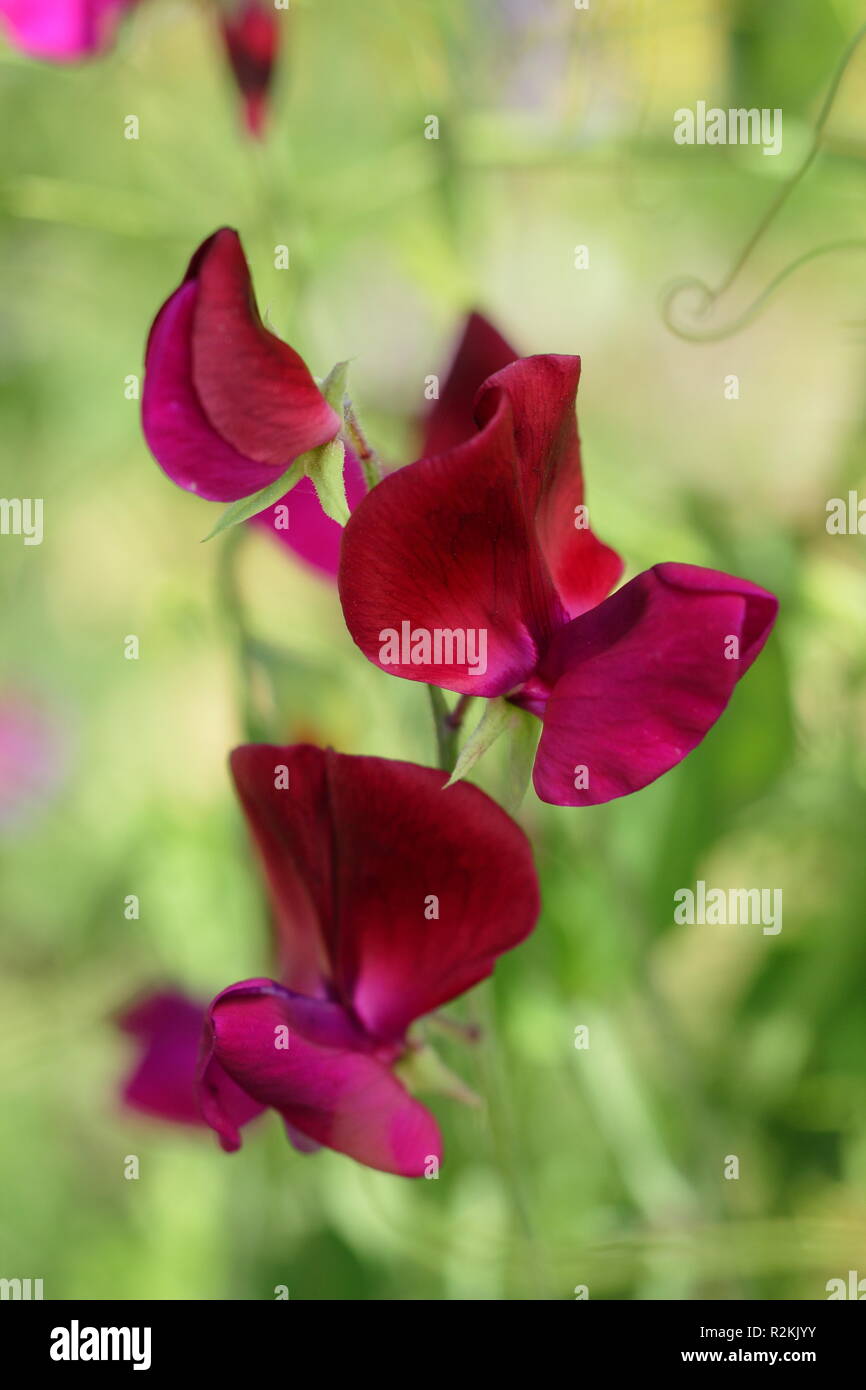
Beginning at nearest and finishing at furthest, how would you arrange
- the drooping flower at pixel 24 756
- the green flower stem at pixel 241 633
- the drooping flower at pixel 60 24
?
the green flower stem at pixel 241 633
the drooping flower at pixel 60 24
the drooping flower at pixel 24 756

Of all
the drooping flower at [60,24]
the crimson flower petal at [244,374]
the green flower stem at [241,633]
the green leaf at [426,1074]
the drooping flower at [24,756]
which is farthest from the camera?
the drooping flower at [24,756]

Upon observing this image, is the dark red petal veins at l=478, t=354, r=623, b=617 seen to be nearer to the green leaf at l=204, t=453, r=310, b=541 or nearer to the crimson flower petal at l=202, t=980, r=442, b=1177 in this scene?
the green leaf at l=204, t=453, r=310, b=541

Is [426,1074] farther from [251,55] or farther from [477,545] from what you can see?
[251,55]

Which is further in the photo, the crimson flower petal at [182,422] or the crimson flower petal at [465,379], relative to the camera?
the crimson flower petal at [465,379]

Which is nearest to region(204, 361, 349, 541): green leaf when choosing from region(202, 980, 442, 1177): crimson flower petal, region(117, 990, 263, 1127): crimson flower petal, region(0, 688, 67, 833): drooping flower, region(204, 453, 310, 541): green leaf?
region(204, 453, 310, 541): green leaf

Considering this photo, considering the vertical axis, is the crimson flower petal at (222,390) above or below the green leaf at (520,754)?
above

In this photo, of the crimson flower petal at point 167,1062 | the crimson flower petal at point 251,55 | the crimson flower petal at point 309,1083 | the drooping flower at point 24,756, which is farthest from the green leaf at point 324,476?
the drooping flower at point 24,756

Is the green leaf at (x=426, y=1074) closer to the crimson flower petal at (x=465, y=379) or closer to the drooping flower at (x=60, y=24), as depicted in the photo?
the crimson flower petal at (x=465, y=379)

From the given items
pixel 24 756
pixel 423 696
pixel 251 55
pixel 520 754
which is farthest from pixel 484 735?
pixel 24 756
